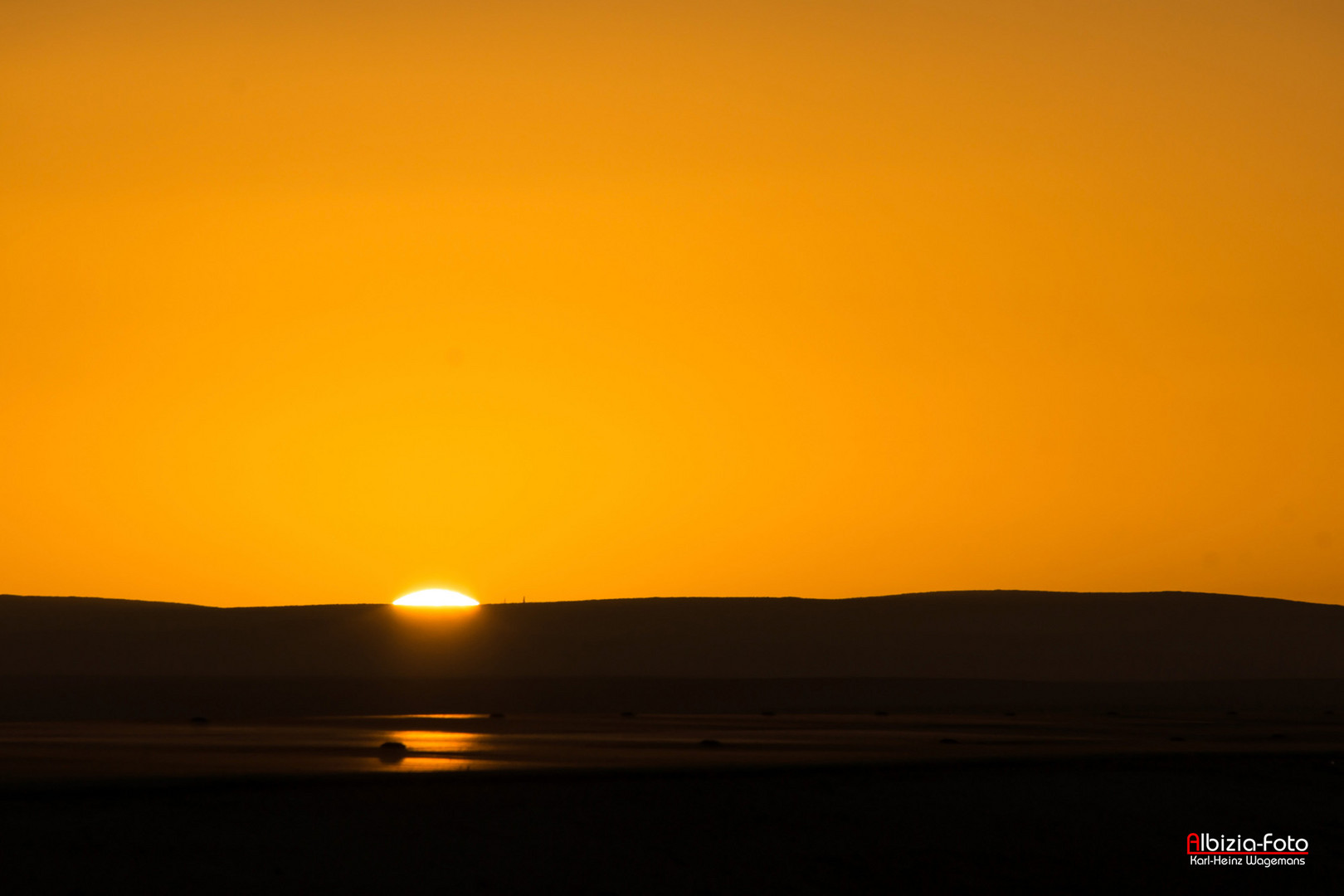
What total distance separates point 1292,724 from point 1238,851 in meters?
28.6

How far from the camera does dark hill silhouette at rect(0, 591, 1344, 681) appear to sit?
10825 centimetres

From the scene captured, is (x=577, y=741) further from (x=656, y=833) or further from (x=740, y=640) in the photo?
(x=740, y=640)

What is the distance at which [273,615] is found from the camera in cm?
12938

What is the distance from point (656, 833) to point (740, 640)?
9474cm

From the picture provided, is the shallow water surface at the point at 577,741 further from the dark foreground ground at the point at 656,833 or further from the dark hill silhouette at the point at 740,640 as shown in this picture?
the dark hill silhouette at the point at 740,640

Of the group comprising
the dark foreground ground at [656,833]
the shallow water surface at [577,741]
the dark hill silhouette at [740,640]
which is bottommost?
the dark foreground ground at [656,833]

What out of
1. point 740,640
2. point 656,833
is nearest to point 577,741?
point 656,833

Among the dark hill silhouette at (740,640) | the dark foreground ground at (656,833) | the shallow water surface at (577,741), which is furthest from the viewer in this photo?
the dark hill silhouette at (740,640)

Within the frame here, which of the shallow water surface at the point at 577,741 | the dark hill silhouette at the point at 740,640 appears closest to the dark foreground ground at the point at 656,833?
the shallow water surface at the point at 577,741

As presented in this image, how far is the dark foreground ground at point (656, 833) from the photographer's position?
880 inches

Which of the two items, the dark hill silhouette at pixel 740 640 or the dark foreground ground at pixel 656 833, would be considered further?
the dark hill silhouette at pixel 740 640

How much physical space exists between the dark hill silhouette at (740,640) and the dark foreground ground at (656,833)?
7072 centimetres

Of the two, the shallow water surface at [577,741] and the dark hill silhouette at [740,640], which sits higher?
the dark hill silhouette at [740,640]

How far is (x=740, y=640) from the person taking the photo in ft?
393
